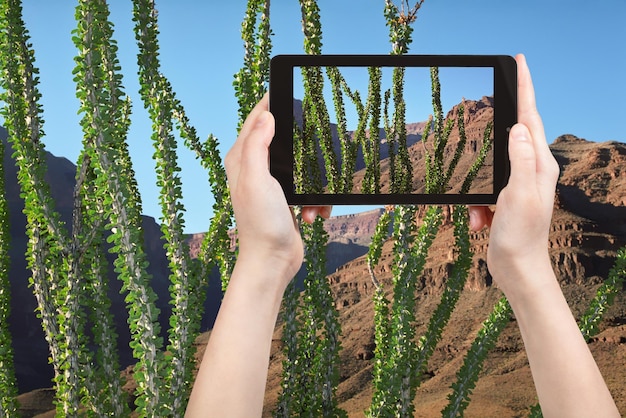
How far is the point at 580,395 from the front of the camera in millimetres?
968

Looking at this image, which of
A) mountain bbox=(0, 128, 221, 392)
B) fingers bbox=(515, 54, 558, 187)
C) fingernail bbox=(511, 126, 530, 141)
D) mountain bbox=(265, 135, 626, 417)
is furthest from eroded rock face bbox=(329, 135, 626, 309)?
Result: fingernail bbox=(511, 126, 530, 141)

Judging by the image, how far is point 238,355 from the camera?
0.93m

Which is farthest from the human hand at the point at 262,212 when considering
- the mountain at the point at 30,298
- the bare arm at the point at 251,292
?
the mountain at the point at 30,298

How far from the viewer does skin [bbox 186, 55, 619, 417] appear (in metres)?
0.93

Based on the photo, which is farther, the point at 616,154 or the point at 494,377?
the point at 616,154

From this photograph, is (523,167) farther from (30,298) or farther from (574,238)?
(30,298)

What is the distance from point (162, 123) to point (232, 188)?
5.93 ft

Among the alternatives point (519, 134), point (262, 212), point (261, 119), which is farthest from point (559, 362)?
point (261, 119)

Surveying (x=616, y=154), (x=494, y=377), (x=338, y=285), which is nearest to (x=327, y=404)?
(x=494, y=377)

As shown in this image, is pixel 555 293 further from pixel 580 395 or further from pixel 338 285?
pixel 338 285

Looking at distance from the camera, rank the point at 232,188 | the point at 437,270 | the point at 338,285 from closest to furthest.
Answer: the point at 232,188 < the point at 437,270 < the point at 338,285

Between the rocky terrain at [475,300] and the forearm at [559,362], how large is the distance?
9.87 meters

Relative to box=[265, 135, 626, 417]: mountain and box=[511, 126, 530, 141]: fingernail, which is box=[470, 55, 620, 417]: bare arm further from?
box=[265, 135, 626, 417]: mountain

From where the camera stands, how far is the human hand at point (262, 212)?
3.47 feet
